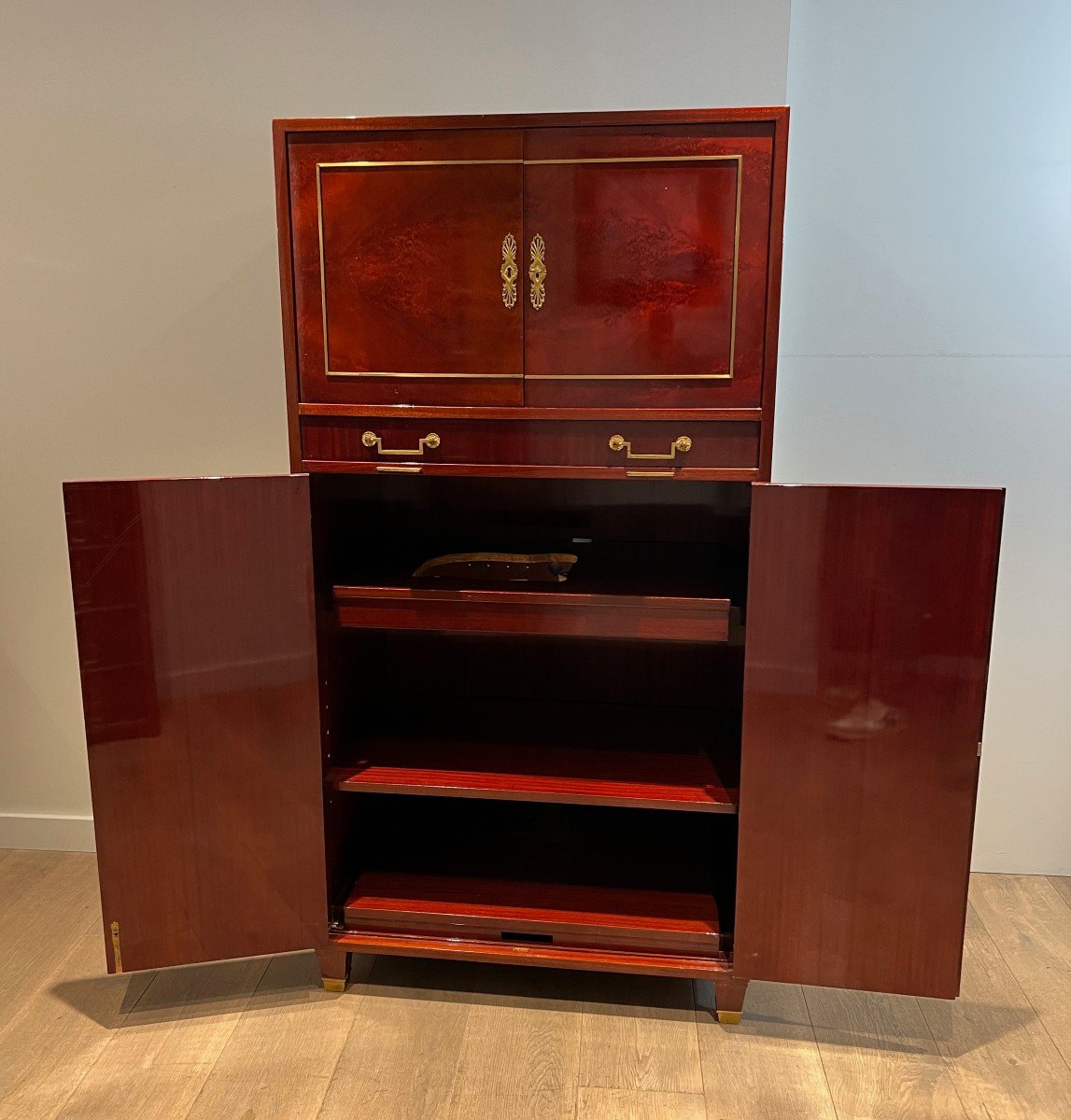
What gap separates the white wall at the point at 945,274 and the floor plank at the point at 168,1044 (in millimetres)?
1734

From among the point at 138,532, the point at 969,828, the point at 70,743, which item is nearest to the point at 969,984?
the point at 969,828

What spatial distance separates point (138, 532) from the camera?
1612 millimetres

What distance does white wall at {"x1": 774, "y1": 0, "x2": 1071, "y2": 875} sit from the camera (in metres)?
2.02

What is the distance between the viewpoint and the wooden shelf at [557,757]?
1776 millimetres

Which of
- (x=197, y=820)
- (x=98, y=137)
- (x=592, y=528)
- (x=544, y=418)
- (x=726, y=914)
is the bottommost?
(x=726, y=914)

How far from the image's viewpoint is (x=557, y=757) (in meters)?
1.92

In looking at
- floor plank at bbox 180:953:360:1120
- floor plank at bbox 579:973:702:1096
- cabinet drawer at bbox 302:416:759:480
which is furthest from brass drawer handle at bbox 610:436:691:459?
floor plank at bbox 180:953:360:1120

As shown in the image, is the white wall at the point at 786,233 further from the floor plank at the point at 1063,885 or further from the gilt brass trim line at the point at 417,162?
the gilt brass trim line at the point at 417,162

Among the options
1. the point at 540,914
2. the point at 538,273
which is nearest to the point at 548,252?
the point at 538,273

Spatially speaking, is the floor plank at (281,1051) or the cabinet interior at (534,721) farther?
the cabinet interior at (534,721)

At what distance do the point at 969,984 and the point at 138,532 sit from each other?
1954 mm

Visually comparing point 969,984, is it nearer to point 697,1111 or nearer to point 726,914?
point 726,914

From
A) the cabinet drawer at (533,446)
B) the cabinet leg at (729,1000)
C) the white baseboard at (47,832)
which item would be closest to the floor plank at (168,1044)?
the white baseboard at (47,832)

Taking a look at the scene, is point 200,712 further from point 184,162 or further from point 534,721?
point 184,162
